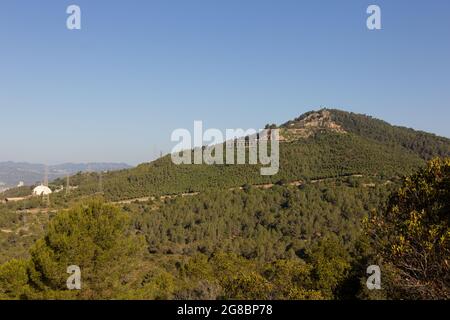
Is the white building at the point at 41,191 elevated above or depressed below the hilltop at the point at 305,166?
below

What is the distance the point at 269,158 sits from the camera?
121875 mm

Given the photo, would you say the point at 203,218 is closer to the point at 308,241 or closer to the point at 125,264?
the point at 308,241

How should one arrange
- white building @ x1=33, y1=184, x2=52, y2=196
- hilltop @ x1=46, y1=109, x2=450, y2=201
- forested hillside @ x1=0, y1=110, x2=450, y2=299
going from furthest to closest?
white building @ x1=33, y1=184, x2=52, y2=196 → hilltop @ x1=46, y1=109, x2=450, y2=201 → forested hillside @ x1=0, y1=110, x2=450, y2=299

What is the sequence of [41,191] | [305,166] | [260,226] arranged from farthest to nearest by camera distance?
[41,191]
[305,166]
[260,226]

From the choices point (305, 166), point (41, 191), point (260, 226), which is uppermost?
point (305, 166)

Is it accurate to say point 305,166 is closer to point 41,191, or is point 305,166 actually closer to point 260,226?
point 260,226

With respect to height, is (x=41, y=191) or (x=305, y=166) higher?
(x=305, y=166)

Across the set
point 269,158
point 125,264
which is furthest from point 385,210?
point 269,158

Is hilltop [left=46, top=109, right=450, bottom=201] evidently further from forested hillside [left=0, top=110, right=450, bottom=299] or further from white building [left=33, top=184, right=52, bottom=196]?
white building [left=33, top=184, right=52, bottom=196]

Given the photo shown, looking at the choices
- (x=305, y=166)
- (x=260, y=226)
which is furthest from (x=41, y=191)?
(x=305, y=166)

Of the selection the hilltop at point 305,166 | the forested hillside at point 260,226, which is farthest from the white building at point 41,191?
the hilltop at point 305,166

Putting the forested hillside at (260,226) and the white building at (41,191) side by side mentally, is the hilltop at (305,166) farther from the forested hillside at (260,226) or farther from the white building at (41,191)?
the white building at (41,191)

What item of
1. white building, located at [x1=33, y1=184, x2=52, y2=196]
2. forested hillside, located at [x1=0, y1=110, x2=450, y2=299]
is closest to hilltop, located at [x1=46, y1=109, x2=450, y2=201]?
forested hillside, located at [x1=0, y1=110, x2=450, y2=299]
